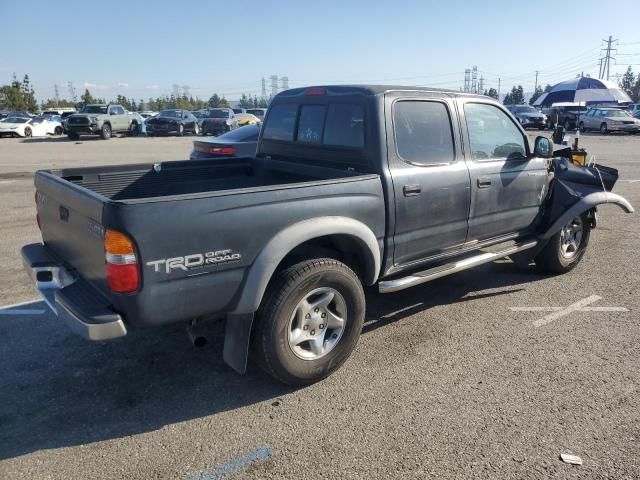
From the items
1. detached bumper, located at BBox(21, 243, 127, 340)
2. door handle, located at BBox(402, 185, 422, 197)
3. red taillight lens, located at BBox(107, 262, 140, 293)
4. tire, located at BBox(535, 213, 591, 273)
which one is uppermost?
door handle, located at BBox(402, 185, 422, 197)

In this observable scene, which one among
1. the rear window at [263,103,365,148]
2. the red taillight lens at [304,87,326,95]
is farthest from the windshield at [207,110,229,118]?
the red taillight lens at [304,87,326,95]

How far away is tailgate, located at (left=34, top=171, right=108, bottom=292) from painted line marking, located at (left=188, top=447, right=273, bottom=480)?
1161 millimetres

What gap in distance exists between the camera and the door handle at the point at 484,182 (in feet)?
14.9

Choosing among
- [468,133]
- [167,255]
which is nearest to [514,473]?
[167,255]

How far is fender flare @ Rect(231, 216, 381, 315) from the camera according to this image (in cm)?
308

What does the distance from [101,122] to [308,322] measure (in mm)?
28237

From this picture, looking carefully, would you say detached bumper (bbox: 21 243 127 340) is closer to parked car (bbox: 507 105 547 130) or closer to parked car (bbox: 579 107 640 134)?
parked car (bbox: 579 107 640 134)

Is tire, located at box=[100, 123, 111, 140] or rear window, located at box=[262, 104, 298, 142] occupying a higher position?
rear window, located at box=[262, 104, 298, 142]

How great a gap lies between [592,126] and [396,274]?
35.0 metres

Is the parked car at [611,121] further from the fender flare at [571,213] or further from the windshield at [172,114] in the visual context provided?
the fender flare at [571,213]

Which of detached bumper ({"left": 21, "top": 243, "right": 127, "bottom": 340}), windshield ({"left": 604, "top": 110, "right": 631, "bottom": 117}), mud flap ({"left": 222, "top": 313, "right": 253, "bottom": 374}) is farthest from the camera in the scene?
windshield ({"left": 604, "top": 110, "right": 631, "bottom": 117})

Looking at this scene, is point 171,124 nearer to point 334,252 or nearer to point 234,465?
point 334,252

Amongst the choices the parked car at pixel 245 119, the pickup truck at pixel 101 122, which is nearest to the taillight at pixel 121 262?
the pickup truck at pixel 101 122

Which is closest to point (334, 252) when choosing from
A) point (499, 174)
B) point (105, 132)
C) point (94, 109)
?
point (499, 174)
